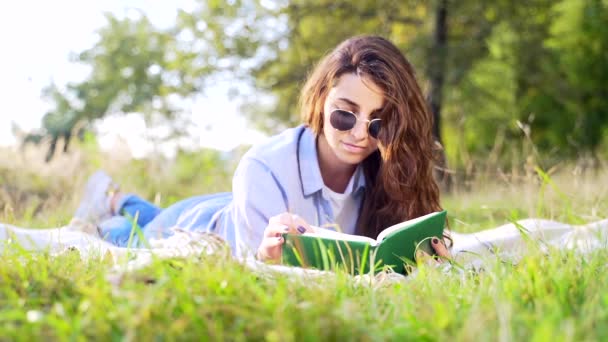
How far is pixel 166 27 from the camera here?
494 inches

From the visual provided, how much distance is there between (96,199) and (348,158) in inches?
89.9

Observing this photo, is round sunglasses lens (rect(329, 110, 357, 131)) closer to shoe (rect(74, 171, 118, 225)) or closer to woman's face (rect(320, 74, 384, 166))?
woman's face (rect(320, 74, 384, 166))

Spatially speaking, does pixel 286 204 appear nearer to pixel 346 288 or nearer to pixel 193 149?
pixel 346 288

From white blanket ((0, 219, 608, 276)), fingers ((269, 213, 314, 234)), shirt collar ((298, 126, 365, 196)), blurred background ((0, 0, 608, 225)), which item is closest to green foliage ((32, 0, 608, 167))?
blurred background ((0, 0, 608, 225))

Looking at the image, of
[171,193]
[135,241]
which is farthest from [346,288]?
[171,193]

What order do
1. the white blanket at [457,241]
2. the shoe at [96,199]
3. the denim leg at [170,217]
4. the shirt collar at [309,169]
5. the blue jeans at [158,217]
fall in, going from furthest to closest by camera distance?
the shoe at [96,199], the denim leg at [170,217], the blue jeans at [158,217], the shirt collar at [309,169], the white blanket at [457,241]

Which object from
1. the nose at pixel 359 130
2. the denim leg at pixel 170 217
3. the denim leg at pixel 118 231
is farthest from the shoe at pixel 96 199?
the nose at pixel 359 130

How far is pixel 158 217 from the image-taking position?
4.16 meters

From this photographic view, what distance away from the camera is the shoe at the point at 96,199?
14.6ft

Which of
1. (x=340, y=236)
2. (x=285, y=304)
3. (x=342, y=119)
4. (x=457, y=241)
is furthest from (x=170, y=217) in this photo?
(x=285, y=304)

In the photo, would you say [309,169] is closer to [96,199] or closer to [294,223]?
[294,223]

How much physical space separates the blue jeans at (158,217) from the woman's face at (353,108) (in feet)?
3.41

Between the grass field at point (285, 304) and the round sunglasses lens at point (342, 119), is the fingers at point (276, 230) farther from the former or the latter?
the round sunglasses lens at point (342, 119)

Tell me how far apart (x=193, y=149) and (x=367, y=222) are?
30.7ft
